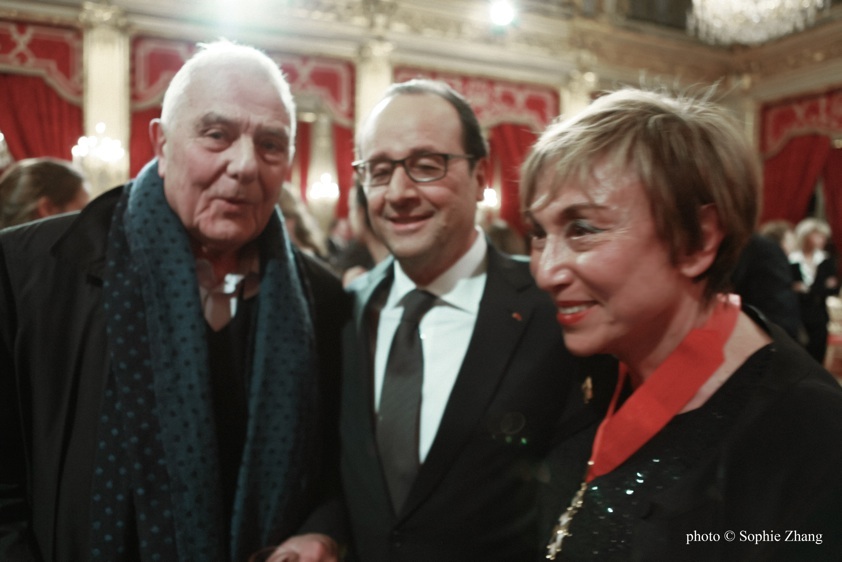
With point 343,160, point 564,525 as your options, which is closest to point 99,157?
point 343,160

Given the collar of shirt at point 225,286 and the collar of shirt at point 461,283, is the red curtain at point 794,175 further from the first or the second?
the collar of shirt at point 225,286

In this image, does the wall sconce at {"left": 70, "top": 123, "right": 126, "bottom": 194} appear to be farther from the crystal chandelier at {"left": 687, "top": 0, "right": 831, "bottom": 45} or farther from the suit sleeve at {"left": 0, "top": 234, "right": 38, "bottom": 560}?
the crystal chandelier at {"left": 687, "top": 0, "right": 831, "bottom": 45}

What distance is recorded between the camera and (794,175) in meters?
8.55

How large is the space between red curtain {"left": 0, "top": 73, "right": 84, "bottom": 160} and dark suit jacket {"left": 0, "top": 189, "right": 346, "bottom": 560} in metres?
5.29

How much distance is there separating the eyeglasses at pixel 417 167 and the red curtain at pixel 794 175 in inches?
335

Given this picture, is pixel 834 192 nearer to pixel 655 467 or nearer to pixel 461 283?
pixel 461 283

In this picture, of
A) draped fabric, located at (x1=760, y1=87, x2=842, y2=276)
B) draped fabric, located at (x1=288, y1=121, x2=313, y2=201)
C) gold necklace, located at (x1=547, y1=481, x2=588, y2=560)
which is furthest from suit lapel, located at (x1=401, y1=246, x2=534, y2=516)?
draped fabric, located at (x1=760, y1=87, x2=842, y2=276)

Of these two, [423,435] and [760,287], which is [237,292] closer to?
[423,435]

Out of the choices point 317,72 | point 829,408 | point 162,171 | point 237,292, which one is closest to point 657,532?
point 829,408

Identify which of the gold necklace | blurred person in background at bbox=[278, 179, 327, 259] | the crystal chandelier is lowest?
the gold necklace

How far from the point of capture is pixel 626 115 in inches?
41.2

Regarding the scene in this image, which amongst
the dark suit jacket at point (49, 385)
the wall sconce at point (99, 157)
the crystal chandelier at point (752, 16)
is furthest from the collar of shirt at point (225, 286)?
the crystal chandelier at point (752, 16)

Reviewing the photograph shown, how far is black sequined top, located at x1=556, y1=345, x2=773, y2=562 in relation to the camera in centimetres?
98

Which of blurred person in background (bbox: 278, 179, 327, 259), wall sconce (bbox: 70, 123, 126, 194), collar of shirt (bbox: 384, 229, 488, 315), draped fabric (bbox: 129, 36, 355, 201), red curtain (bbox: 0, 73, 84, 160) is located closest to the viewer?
collar of shirt (bbox: 384, 229, 488, 315)
